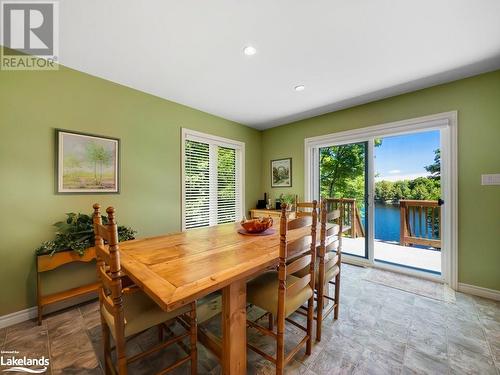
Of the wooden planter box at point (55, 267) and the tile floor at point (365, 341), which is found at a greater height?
the wooden planter box at point (55, 267)

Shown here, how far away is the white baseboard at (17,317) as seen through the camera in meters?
1.88

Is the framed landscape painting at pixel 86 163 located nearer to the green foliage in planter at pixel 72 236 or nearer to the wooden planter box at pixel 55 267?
the green foliage in planter at pixel 72 236

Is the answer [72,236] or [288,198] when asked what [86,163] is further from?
[288,198]

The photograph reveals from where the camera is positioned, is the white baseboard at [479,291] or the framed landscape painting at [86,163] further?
the white baseboard at [479,291]

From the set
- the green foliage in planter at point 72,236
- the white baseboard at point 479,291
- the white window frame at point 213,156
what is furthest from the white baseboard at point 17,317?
the white baseboard at point 479,291

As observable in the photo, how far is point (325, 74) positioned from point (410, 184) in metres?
2.33

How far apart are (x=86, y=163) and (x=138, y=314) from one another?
6.15 ft

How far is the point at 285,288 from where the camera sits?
127 centimetres

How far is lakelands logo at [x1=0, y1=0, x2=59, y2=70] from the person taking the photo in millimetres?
1556

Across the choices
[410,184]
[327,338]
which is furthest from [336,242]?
[410,184]

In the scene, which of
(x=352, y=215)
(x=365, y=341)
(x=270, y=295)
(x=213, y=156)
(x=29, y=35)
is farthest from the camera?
(x=213, y=156)

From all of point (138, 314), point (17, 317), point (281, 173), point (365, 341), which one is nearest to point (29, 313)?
point (17, 317)

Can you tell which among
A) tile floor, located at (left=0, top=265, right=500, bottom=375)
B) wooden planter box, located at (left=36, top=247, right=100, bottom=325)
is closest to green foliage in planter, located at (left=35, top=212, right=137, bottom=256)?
wooden planter box, located at (left=36, top=247, right=100, bottom=325)

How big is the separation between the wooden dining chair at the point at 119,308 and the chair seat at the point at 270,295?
41 centimetres
